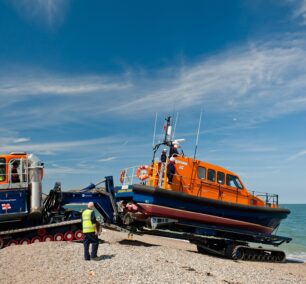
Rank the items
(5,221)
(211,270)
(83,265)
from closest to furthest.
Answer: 1. (83,265)
2. (211,270)
3. (5,221)

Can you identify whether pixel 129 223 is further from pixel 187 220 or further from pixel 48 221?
pixel 48 221

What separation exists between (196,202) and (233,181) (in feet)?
8.70

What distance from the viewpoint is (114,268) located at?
27.5 feet

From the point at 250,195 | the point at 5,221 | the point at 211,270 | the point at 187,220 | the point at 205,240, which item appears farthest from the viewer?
the point at 250,195

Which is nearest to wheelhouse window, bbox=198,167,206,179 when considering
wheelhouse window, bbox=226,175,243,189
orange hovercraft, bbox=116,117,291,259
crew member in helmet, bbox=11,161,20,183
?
orange hovercraft, bbox=116,117,291,259

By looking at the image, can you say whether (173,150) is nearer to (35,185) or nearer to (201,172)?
(201,172)

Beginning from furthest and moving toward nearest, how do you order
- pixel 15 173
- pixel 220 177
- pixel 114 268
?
pixel 220 177 → pixel 15 173 → pixel 114 268

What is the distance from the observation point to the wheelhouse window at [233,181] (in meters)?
14.0

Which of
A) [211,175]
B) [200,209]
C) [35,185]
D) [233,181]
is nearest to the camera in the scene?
[35,185]

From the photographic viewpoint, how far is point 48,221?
1248cm

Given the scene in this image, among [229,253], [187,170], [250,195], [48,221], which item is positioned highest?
[187,170]

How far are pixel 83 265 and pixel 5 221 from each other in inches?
172

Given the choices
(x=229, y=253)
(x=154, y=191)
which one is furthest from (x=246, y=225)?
(x=154, y=191)

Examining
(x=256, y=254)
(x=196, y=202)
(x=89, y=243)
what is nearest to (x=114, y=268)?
(x=89, y=243)
